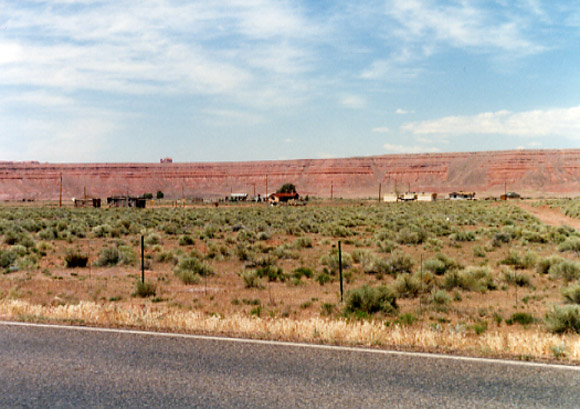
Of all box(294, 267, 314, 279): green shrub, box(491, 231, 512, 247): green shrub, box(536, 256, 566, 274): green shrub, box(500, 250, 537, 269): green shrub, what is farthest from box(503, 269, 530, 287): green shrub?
box(491, 231, 512, 247): green shrub

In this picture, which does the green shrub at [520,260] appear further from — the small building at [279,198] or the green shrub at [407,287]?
the small building at [279,198]

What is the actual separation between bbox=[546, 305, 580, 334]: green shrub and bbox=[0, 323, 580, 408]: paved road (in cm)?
316

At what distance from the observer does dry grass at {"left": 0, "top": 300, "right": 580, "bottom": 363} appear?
7879mm

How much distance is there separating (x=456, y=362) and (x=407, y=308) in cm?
523

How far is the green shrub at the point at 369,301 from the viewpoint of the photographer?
11.7 meters

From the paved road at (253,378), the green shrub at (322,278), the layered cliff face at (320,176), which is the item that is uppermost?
the layered cliff face at (320,176)

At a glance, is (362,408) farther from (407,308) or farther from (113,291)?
(113,291)

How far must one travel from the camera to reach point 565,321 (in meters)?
9.62

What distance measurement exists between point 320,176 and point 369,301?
569ft

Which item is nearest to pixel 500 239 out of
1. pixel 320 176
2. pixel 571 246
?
pixel 571 246

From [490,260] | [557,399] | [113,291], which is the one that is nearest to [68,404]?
[557,399]

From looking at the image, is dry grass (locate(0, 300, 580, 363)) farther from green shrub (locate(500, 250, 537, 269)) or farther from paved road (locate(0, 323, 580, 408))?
green shrub (locate(500, 250, 537, 269))

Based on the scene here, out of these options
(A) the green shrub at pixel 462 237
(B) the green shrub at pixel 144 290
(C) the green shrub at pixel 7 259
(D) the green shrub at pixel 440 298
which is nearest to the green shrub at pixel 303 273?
(B) the green shrub at pixel 144 290

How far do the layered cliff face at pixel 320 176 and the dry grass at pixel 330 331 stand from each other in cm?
15913
